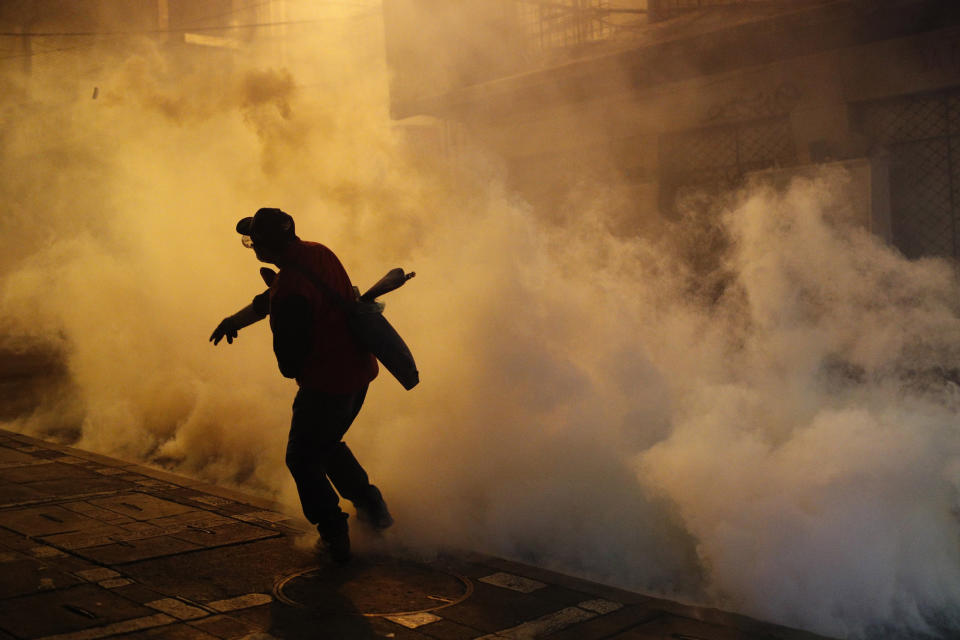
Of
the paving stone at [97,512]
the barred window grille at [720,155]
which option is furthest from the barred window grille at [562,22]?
the paving stone at [97,512]

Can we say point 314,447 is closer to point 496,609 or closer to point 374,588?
point 374,588

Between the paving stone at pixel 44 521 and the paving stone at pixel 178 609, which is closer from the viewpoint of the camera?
the paving stone at pixel 178 609

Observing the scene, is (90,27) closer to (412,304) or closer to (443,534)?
(412,304)

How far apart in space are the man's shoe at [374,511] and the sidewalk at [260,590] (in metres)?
0.12

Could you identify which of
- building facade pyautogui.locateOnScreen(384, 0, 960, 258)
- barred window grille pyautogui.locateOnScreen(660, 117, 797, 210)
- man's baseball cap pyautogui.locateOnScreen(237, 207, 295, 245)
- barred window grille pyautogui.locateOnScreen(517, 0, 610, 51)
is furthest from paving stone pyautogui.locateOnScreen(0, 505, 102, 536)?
barred window grille pyautogui.locateOnScreen(517, 0, 610, 51)

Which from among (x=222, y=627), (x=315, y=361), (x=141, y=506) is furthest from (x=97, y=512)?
(x=222, y=627)

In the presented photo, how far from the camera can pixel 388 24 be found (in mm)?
11727

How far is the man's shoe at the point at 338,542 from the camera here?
13.6 feet

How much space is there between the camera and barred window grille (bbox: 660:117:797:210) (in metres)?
10.0

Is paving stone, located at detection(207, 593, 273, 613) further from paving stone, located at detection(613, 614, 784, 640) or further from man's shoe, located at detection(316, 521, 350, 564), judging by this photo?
paving stone, located at detection(613, 614, 784, 640)

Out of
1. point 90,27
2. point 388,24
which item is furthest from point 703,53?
point 90,27

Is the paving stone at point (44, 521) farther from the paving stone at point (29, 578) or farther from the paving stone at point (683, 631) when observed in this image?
the paving stone at point (683, 631)

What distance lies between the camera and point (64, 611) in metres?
3.49

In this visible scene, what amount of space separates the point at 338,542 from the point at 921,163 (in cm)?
747
